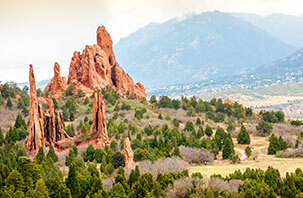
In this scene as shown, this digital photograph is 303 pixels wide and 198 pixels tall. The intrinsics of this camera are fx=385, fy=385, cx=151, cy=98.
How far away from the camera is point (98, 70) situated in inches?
3890

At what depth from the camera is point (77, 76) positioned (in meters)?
98.9

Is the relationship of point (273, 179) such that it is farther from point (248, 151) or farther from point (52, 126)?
point (52, 126)

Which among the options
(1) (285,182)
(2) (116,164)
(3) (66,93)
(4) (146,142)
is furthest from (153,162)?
(3) (66,93)

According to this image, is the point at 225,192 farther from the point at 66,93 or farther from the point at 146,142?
the point at 66,93

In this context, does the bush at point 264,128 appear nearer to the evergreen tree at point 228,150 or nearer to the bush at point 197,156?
the evergreen tree at point 228,150

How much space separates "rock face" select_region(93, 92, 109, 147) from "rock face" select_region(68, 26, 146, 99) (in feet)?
119

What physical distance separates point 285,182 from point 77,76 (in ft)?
237

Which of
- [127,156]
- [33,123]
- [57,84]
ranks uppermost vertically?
[57,84]

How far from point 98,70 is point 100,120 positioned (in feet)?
137

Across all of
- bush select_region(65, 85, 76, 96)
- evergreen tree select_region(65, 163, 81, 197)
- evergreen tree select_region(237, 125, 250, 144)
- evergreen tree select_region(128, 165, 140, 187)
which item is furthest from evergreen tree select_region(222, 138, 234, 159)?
bush select_region(65, 85, 76, 96)

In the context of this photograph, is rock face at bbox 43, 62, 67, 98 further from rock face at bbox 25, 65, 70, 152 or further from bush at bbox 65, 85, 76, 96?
rock face at bbox 25, 65, 70, 152

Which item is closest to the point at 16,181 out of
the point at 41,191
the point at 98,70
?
the point at 41,191

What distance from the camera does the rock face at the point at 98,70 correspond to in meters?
96.1

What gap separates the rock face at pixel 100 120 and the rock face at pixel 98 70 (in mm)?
36384
